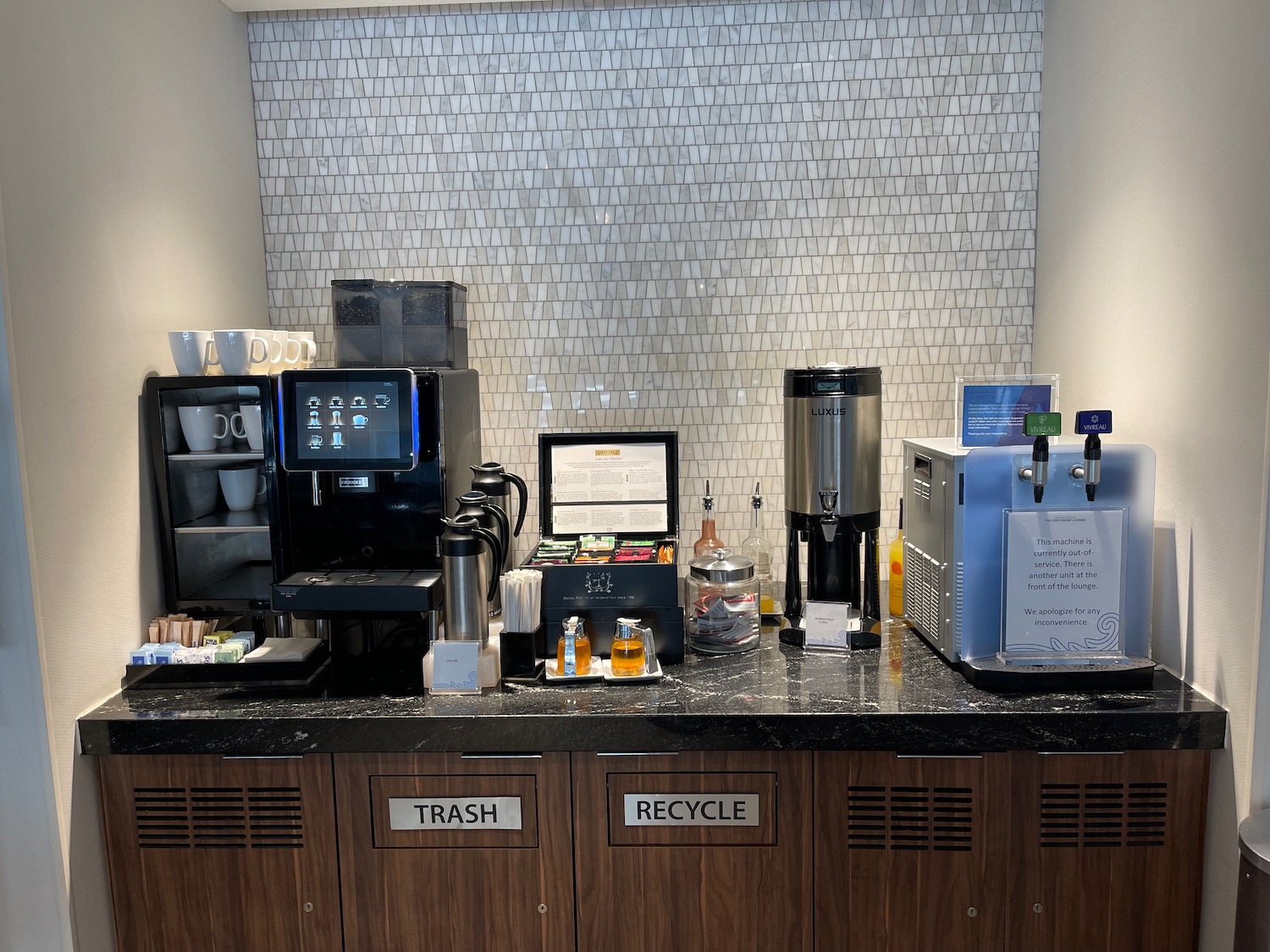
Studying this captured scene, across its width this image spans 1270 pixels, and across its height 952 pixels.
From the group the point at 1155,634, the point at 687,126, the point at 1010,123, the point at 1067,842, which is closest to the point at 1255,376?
the point at 1155,634

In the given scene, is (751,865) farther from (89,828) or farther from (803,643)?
(89,828)

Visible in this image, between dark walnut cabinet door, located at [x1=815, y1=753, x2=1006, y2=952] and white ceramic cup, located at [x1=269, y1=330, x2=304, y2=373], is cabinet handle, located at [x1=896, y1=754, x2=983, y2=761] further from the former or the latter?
white ceramic cup, located at [x1=269, y1=330, x2=304, y2=373]

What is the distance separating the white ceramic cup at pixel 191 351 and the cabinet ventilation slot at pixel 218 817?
97cm

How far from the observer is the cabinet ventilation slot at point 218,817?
6.82 ft

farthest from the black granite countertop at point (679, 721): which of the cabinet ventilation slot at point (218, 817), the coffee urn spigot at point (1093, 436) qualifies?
the coffee urn spigot at point (1093, 436)

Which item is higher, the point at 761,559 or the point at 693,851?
the point at 761,559

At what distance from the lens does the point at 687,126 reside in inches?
109

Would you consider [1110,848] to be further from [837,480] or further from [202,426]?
[202,426]

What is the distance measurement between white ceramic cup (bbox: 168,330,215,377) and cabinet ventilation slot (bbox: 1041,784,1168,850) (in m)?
2.14

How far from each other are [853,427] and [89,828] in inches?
78.0

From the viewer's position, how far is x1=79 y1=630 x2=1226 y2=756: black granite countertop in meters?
1.96

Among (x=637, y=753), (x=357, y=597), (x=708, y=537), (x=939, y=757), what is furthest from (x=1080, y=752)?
(x=357, y=597)

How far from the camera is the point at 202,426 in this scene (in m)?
2.30

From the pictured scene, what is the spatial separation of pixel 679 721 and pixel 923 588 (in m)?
0.80
